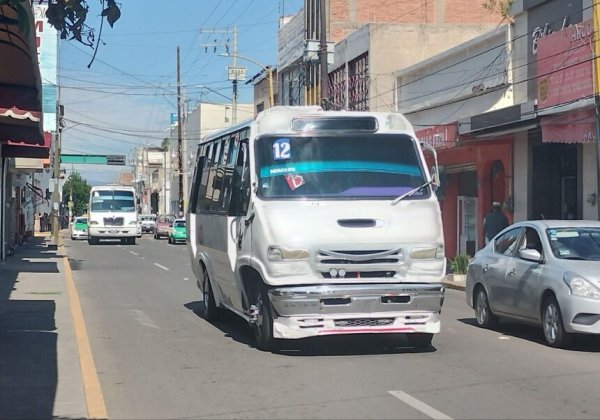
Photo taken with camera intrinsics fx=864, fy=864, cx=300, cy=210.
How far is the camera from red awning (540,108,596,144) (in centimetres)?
1795

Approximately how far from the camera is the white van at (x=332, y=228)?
9.56 meters

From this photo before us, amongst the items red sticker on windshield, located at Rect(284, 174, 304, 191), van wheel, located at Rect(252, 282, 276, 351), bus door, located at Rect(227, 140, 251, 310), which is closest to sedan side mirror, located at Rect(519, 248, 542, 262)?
red sticker on windshield, located at Rect(284, 174, 304, 191)

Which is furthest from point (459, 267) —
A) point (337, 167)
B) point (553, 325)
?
point (337, 167)

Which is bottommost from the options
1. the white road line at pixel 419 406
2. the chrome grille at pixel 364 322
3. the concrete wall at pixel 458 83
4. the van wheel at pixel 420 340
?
the white road line at pixel 419 406

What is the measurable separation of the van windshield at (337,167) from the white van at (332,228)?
1cm

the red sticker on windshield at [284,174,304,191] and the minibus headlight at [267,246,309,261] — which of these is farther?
the red sticker on windshield at [284,174,304,191]

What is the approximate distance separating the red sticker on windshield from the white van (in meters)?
0.01

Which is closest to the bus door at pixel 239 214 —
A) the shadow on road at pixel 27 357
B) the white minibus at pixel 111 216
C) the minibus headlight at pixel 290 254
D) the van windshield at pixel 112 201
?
the minibus headlight at pixel 290 254

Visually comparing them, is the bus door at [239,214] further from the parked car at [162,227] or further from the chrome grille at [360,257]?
the parked car at [162,227]

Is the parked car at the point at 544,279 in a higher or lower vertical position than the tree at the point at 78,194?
lower

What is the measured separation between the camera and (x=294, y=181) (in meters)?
10.2

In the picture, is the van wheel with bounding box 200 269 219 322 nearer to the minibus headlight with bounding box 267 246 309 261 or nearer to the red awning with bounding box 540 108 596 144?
the minibus headlight with bounding box 267 246 309 261

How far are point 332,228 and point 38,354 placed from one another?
12.4 ft

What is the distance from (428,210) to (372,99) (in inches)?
1009
